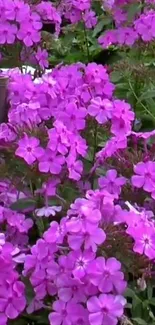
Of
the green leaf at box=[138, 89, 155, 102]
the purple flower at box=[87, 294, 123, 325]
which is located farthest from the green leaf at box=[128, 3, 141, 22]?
the purple flower at box=[87, 294, 123, 325]

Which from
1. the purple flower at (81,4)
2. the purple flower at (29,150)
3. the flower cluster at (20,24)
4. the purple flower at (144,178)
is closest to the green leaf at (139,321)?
the purple flower at (144,178)

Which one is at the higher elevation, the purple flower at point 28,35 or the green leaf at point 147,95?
the purple flower at point 28,35

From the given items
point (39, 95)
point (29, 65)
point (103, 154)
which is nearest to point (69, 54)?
→ point (29, 65)

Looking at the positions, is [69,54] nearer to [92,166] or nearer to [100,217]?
[92,166]

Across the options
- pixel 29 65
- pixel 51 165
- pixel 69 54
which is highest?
pixel 51 165

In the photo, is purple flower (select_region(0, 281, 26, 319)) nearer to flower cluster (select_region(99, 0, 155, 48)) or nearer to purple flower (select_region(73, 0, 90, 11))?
flower cluster (select_region(99, 0, 155, 48))

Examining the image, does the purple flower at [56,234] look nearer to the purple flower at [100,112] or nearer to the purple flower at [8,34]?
the purple flower at [100,112]
